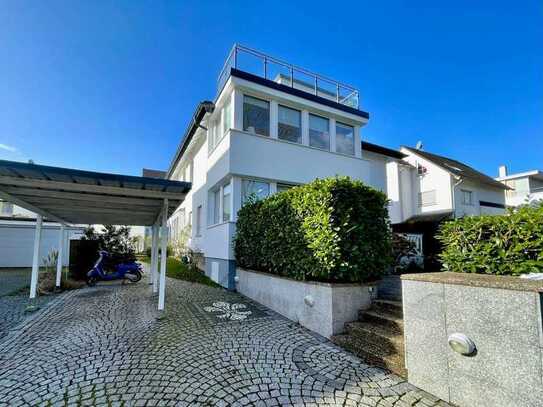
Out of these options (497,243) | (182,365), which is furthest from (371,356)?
(182,365)

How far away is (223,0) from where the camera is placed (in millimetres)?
8383

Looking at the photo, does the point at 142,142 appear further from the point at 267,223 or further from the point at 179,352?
the point at 179,352

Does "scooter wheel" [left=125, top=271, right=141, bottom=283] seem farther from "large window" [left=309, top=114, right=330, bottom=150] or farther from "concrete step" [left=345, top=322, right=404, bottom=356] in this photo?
"concrete step" [left=345, top=322, right=404, bottom=356]

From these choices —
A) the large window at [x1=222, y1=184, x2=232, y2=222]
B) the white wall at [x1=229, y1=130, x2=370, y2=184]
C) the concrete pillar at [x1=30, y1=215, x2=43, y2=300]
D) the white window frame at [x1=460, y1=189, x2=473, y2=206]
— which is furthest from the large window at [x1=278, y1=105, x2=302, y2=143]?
the white window frame at [x1=460, y1=189, x2=473, y2=206]

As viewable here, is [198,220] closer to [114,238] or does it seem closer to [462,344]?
[114,238]

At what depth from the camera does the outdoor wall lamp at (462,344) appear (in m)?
2.64

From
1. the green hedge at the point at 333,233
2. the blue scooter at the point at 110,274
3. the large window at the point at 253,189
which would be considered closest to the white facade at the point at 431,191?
the large window at the point at 253,189

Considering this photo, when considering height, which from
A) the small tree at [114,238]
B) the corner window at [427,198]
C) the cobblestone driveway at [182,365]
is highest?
the corner window at [427,198]

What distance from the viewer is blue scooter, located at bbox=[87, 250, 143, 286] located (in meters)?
9.30

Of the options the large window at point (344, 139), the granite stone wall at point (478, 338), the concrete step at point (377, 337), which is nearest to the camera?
the granite stone wall at point (478, 338)

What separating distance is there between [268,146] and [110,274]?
7073 millimetres

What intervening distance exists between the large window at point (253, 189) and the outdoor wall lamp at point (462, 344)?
6797mm

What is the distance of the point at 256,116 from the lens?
387 inches

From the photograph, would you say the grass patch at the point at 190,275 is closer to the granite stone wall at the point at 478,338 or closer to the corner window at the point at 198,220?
the corner window at the point at 198,220
